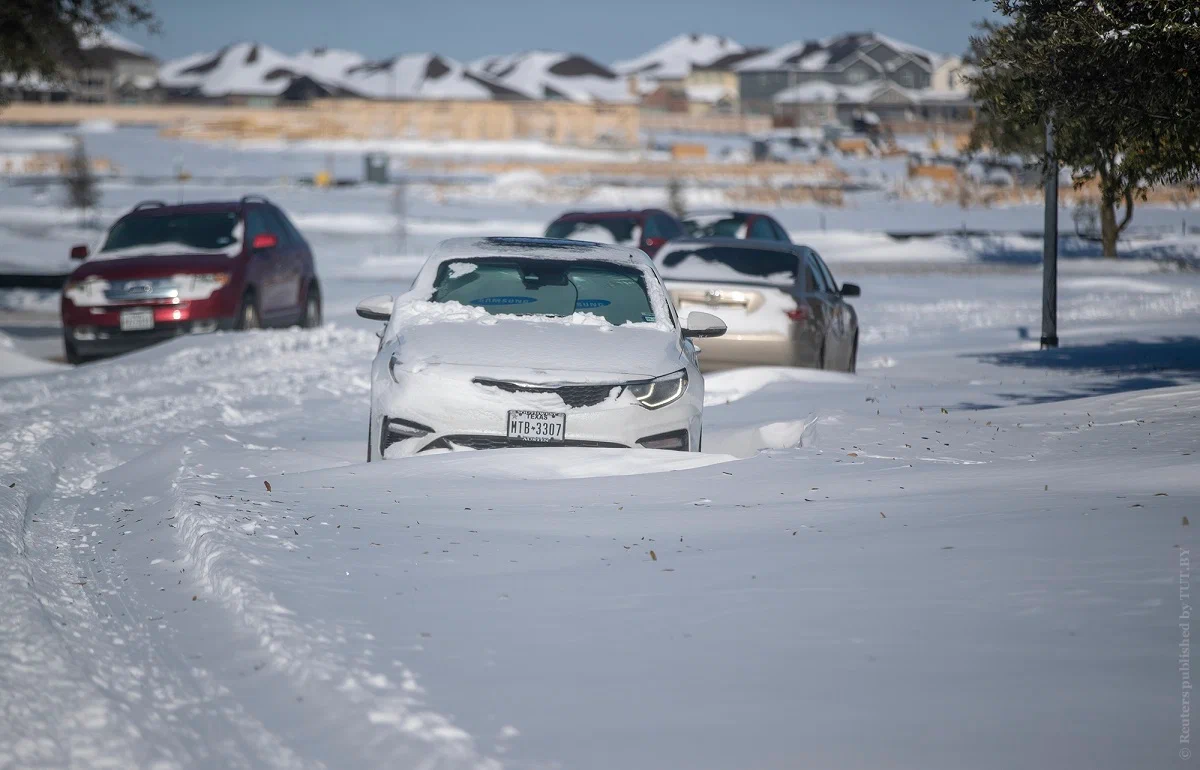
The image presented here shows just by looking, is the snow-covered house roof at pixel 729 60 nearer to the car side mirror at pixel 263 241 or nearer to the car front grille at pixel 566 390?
the car side mirror at pixel 263 241

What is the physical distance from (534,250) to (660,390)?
184cm

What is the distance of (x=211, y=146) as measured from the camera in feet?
294

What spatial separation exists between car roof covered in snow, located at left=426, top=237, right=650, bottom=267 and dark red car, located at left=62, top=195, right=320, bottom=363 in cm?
698

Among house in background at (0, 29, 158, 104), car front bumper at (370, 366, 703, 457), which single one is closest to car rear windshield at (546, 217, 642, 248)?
car front bumper at (370, 366, 703, 457)

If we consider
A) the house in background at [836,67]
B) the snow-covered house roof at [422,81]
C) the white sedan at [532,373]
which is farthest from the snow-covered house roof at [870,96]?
the white sedan at [532,373]

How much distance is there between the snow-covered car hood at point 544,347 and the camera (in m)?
8.23

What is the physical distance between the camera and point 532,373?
813 centimetres

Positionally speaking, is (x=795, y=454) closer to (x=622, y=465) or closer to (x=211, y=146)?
(x=622, y=465)

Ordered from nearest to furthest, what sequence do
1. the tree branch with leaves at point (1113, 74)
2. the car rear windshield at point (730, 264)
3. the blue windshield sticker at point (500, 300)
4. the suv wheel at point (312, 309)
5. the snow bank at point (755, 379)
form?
the blue windshield sticker at point (500, 300), the tree branch with leaves at point (1113, 74), the snow bank at point (755, 379), the car rear windshield at point (730, 264), the suv wheel at point (312, 309)

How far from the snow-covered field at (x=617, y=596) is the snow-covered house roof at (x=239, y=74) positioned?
488 ft

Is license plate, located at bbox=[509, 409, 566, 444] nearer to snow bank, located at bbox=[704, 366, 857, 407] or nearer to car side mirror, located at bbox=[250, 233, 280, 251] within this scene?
snow bank, located at bbox=[704, 366, 857, 407]

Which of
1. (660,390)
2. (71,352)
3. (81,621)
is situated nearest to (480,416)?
(660,390)

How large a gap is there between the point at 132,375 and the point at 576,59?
18115 cm

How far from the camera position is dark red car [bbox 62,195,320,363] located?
15.8 m
